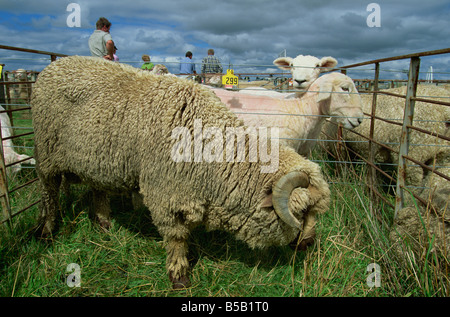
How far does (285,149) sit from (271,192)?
0.42m

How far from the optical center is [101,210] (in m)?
3.86

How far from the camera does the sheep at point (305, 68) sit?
448 cm

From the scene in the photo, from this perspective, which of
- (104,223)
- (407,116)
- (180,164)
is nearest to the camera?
(180,164)

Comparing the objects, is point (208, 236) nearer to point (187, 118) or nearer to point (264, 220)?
point (264, 220)

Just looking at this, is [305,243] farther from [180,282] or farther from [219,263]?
[180,282]

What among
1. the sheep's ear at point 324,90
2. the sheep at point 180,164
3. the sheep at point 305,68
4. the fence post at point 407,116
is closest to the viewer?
the sheep at point 180,164

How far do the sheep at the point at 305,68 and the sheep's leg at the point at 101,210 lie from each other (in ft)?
9.88

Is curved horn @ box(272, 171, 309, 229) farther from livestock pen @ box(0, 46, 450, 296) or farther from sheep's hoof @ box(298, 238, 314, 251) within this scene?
livestock pen @ box(0, 46, 450, 296)

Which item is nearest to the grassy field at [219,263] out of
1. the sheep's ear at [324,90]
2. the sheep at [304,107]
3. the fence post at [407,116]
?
the fence post at [407,116]

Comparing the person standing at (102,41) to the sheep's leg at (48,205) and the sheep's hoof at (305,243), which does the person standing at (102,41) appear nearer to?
the sheep's leg at (48,205)

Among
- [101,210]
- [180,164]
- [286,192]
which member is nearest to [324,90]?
[286,192]

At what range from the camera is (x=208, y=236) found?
11.4 feet

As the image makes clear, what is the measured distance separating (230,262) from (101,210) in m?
1.85
